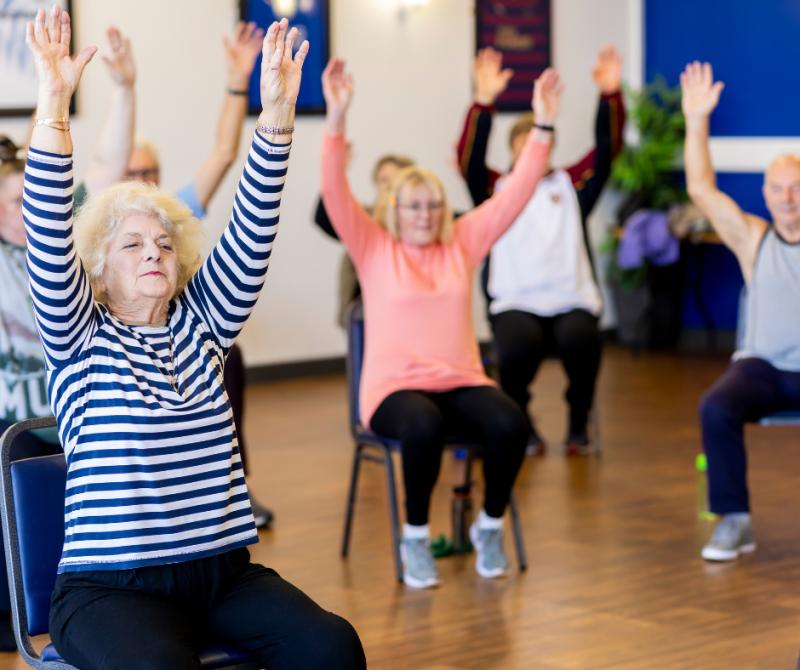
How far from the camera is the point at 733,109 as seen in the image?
27.8 feet

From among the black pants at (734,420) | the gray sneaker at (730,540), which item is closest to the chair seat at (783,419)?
Result: the black pants at (734,420)

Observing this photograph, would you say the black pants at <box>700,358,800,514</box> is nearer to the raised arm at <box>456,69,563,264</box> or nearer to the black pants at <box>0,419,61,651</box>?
the raised arm at <box>456,69,563,264</box>

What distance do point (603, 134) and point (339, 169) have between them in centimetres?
184

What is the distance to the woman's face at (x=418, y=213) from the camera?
13.8ft

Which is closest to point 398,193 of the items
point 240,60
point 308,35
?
point 240,60

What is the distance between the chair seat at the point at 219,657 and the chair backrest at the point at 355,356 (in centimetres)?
199

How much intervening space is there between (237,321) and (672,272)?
633cm

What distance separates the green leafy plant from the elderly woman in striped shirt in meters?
6.28

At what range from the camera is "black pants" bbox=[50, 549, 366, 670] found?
216cm

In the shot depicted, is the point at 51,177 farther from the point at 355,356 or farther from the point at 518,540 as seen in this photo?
the point at 518,540

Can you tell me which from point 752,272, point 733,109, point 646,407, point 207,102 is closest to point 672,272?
point 733,109

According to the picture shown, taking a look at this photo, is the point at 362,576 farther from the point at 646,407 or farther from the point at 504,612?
the point at 646,407

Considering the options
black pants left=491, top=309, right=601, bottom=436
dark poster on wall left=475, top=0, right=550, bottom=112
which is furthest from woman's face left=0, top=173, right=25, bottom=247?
dark poster on wall left=475, top=0, right=550, bottom=112

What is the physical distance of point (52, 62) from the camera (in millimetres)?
2176
